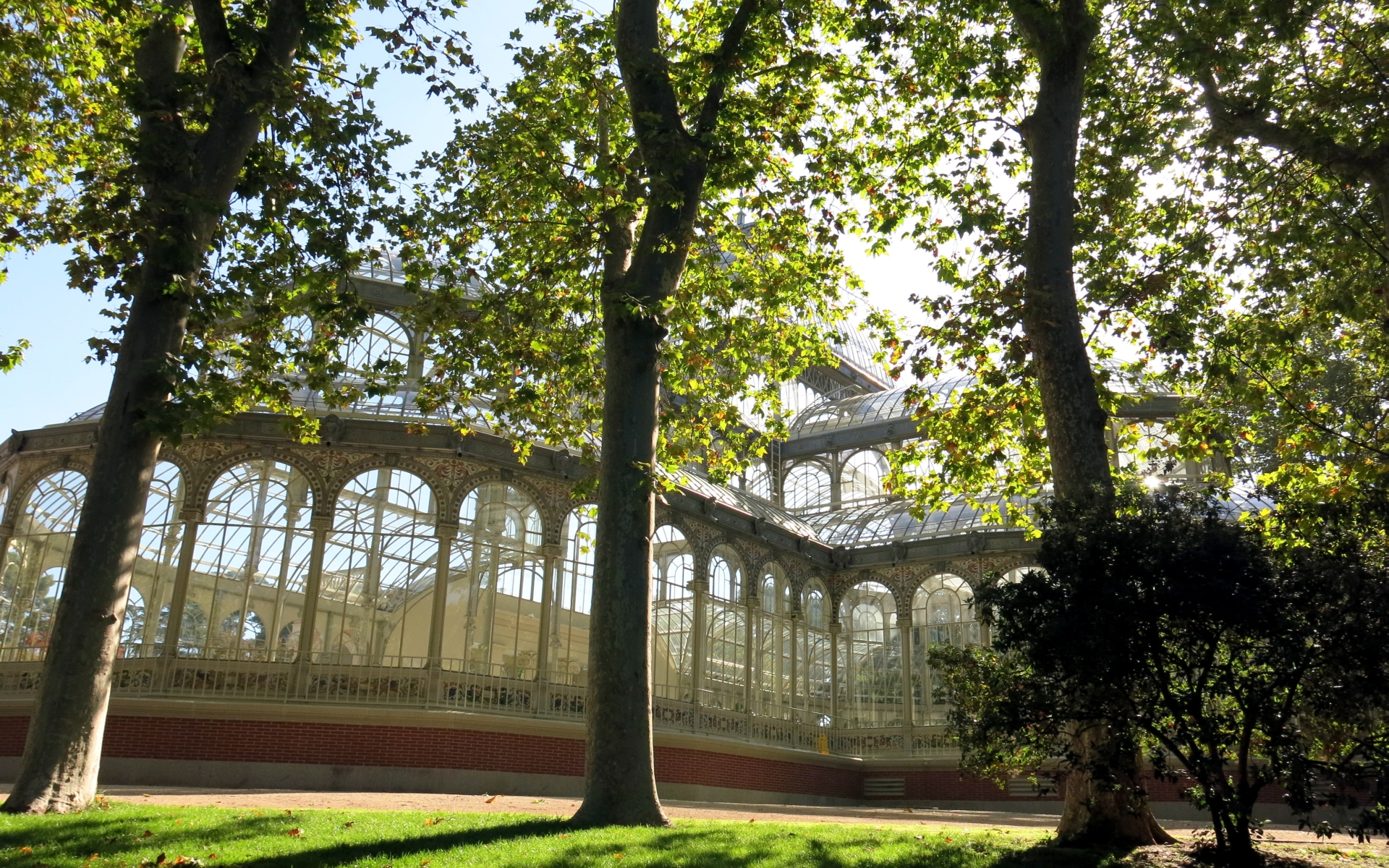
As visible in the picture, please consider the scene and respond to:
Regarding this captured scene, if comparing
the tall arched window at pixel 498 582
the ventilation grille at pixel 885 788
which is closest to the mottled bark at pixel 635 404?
the tall arched window at pixel 498 582

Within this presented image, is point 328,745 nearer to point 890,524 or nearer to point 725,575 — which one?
point 725,575

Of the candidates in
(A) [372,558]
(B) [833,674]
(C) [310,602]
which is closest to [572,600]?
(A) [372,558]

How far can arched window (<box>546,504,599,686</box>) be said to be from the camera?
18278mm

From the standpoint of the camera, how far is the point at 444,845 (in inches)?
300

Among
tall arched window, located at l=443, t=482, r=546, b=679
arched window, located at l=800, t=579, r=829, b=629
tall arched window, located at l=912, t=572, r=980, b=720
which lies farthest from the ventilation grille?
tall arched window, located at l=443, t=482, r=546, b=679

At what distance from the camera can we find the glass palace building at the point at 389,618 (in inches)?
621

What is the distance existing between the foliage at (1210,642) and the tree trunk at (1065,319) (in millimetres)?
853

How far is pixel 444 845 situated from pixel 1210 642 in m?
5.76

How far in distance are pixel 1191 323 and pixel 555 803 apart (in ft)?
33.3

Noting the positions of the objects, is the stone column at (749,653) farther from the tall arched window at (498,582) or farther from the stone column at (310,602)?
the stone column at (310,602)

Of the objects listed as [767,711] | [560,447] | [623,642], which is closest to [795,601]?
[767,711]

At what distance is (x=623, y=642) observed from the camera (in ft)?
31.2

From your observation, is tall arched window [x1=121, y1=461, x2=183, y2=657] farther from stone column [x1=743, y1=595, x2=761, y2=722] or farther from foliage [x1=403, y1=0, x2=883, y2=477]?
stone column [x1=743, y1=595, x2=761, y2=722]

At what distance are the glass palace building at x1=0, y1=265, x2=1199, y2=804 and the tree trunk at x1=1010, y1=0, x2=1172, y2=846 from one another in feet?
12.7
